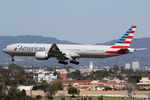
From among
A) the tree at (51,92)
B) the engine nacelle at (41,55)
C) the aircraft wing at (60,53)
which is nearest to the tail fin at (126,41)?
the aircraft wing at (60,53)

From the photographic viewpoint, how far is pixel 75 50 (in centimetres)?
10962

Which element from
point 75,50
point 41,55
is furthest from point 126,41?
point 41,55

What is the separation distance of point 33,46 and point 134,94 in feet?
269

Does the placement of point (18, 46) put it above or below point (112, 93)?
above

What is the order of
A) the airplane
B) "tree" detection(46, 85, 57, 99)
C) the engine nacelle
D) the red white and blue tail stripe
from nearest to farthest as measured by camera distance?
the red white and blue tail stripe, the airplane, the engine nacelle, "tree" detection(46, 85, 57, 99)

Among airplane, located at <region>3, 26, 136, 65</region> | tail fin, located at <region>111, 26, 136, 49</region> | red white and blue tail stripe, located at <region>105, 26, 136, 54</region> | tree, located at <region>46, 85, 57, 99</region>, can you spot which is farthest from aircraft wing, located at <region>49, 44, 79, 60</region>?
tree, located at <region>46, 85, 57, 99</region>

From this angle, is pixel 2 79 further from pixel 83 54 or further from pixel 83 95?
pixel 83 54

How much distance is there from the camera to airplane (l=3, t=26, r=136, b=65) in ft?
352

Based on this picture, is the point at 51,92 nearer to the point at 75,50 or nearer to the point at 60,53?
A: the point at 60,53

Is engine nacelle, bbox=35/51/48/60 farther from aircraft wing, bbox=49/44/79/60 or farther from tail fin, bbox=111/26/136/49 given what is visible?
tail fin, bbox=111/26/136/49

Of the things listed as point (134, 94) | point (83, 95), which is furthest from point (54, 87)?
point (134, 94)

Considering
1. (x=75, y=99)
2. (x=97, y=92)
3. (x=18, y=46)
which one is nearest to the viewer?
(x=18, y=46)

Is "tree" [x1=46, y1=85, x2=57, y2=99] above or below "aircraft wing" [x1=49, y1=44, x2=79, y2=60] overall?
below

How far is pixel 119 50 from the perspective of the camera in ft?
347
